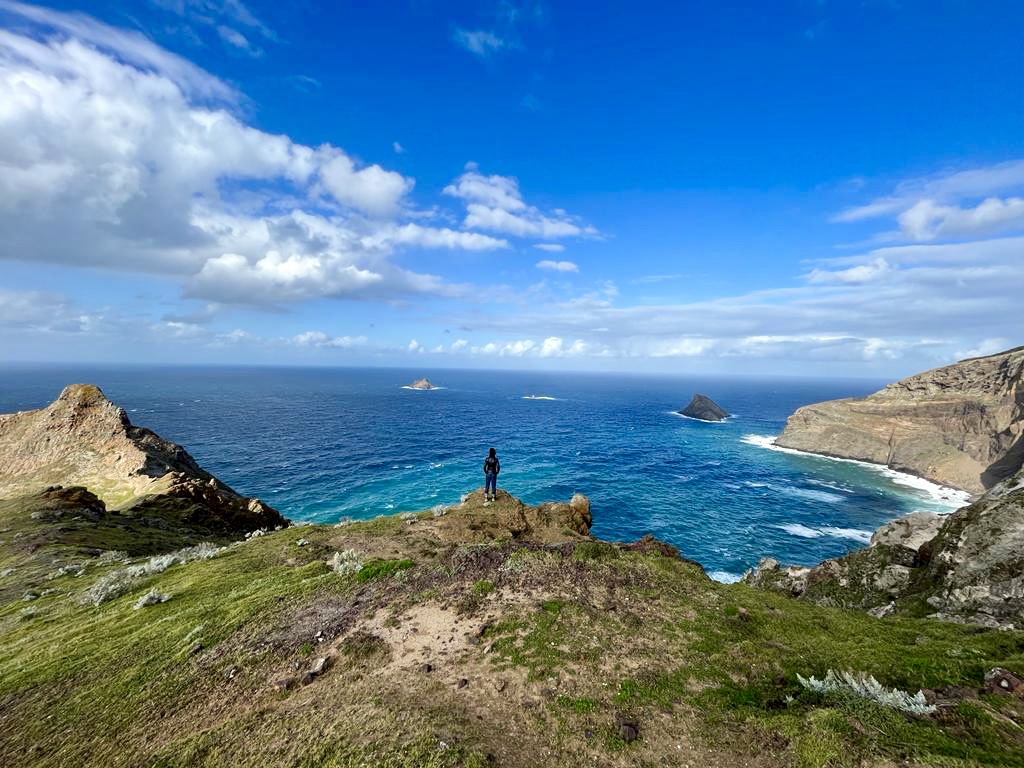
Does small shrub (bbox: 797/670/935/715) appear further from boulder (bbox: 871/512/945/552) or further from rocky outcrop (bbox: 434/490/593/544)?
boulder (bbox: 871/512/945/552)

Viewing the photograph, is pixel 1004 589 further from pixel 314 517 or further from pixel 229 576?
pixel 314 517

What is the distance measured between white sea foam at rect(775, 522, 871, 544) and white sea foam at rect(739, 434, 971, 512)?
1213 inches

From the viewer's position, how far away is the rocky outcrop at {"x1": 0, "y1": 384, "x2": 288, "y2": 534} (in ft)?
117

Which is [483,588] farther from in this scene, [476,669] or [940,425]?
[940,425]

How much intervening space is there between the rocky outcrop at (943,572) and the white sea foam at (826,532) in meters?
47.9

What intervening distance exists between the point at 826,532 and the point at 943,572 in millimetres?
58816

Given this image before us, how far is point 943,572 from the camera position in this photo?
16547mm

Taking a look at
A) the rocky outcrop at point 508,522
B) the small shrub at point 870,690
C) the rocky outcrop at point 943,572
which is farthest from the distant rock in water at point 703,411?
A: the small shrub at point 870,690

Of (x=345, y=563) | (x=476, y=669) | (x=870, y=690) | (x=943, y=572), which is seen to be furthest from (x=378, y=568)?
(x=943, y=572)

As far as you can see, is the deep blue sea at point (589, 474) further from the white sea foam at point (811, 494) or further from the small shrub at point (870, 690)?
the small shrub at point (870, 690)

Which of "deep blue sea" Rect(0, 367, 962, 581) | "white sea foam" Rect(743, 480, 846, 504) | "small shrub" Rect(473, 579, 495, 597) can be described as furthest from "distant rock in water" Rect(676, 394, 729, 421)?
"small shrub" Rect(473, 579, 495, 597)

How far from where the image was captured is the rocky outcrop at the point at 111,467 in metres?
35.7

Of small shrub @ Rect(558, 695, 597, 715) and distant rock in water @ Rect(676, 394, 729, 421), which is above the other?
small shrub @ Rect(558, 695, 597, 715)

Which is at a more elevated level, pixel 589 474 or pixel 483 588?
pixel 483 588
